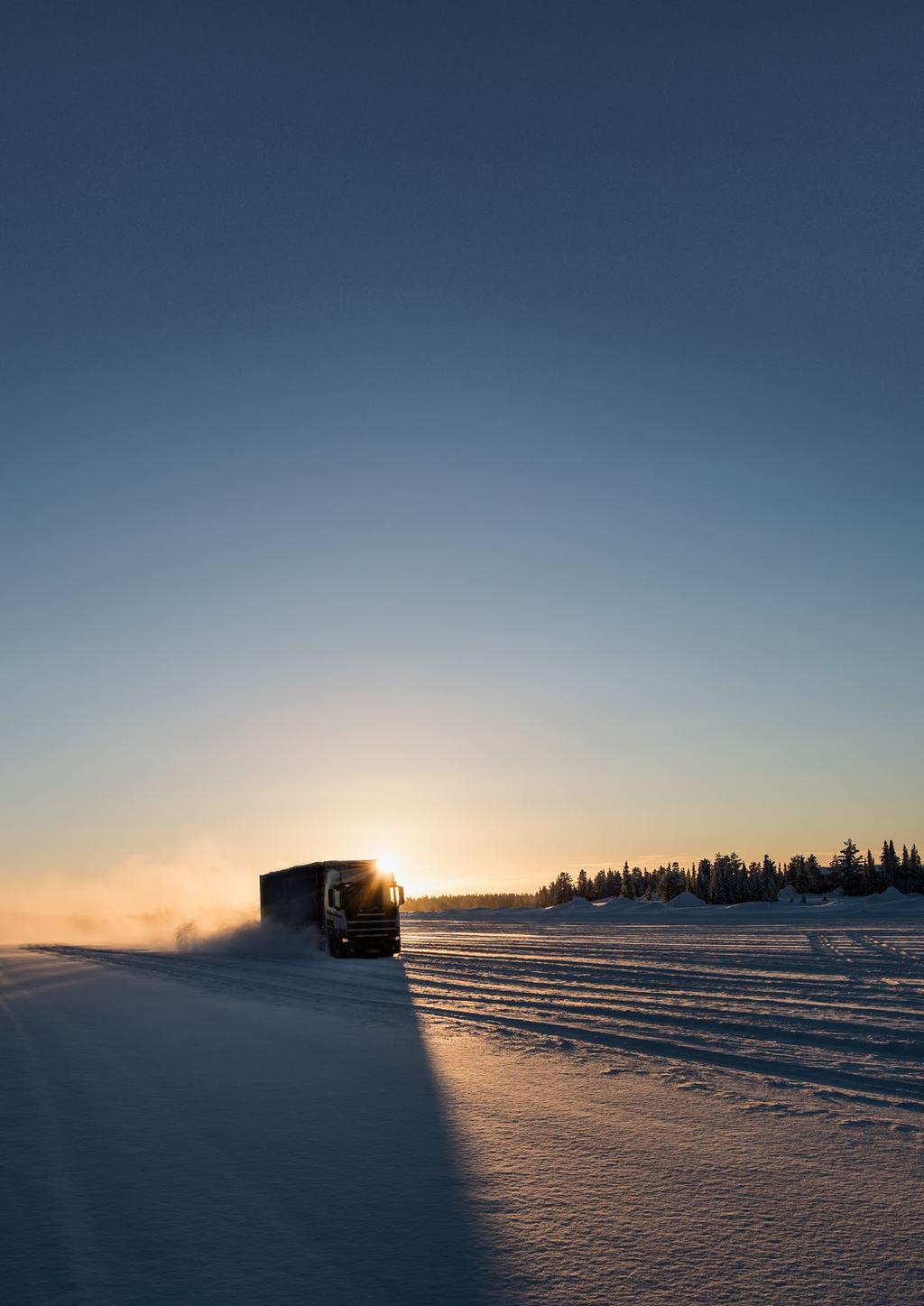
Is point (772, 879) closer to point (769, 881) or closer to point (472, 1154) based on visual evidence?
point (769, 881)

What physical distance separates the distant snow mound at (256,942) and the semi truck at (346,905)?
0.53m

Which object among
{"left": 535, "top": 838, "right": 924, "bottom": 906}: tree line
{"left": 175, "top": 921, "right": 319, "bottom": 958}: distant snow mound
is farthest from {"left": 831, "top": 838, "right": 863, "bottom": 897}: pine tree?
{"left": 175, "top": 921, "right": 319, "bottom": 958}: distant snow mound

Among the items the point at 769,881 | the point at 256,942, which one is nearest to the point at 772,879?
the point at 769,881

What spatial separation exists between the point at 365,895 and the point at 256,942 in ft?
34.4

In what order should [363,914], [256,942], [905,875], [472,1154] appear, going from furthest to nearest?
[905,875], [256,942], [363,914], [472,1154]

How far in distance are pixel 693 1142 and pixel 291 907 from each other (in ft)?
105

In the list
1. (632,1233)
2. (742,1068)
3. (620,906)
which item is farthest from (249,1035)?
(620,906)

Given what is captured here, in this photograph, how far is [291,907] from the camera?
36656 mm

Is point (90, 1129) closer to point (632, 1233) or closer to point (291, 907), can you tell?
point (632, 1233)

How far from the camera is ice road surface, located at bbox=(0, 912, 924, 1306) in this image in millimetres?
4262

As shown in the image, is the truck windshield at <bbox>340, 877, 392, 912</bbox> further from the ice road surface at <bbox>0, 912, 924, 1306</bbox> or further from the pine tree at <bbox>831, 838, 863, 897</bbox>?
the pine tree at <bbox>831, 838, 863, 897</bbox>

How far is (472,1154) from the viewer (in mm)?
6273

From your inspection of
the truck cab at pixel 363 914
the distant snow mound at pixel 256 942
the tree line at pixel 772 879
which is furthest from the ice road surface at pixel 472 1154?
the tree line at pixel 772 879

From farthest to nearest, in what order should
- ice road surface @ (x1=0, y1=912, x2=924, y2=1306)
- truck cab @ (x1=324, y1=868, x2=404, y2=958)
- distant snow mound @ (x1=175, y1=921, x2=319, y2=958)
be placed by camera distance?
distant snow mound @ (x1=175, y1=921, x2=319, y2=958), truck cab @ (x1=324, y1=868, x2=404, y2=958), ice road surface @ (x1=0, y1=912, x2=924, y2=1306)
